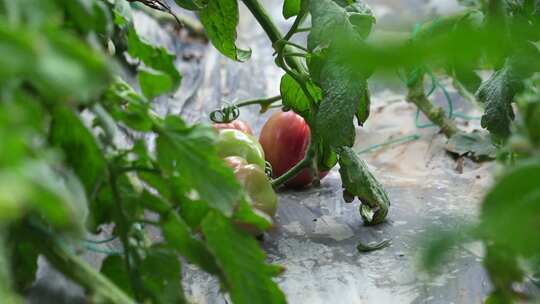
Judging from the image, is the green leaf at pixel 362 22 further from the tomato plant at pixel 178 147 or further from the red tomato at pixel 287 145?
the red tomato at pixel 287 145

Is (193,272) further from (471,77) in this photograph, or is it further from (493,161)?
(493,161)

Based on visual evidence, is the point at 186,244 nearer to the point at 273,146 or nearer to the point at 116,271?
the point at 116,271

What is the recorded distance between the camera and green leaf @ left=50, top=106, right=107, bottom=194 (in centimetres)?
56

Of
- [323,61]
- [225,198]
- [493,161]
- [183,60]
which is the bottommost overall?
[183,60]

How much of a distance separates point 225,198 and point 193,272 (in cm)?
47

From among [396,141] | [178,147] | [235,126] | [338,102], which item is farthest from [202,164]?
[396,141]

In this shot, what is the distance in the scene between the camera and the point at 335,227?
1.25 meters

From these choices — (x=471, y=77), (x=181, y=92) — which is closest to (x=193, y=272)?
(x=471, y=77)

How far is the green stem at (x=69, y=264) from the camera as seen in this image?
0.58 m

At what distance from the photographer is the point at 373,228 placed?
1.23 metres

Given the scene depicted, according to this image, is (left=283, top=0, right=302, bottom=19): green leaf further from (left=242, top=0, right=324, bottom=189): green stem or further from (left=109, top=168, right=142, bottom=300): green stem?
(left=109, top=168, right=142, bottom=300): green stem

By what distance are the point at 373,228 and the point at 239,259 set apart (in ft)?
2.02

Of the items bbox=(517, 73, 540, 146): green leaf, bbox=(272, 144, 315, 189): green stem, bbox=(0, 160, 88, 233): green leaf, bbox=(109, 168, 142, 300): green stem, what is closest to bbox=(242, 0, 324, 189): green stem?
bbox=(272, 144, 315, 189): green stem

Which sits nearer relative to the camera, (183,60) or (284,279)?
(284,279)
